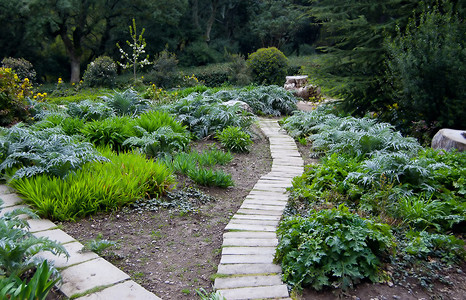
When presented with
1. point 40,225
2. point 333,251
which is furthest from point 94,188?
point 333,251

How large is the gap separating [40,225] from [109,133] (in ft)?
8.23

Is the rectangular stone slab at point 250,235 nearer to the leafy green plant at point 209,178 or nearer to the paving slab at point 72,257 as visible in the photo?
the paving slab at point 72,257

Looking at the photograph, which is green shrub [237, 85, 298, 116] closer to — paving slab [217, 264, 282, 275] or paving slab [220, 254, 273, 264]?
paving slab [220, 254, 273, 264]

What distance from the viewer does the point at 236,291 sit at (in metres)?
2.45

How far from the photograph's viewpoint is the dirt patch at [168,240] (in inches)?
104

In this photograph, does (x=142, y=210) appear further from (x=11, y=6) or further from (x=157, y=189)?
(x=11, y=6)

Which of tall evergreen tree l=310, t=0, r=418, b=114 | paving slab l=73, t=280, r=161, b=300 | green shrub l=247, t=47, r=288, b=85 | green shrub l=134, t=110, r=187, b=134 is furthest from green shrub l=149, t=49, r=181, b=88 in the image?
paving slab l=73, t=280, r=161, b=300

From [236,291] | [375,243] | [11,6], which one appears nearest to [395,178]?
[375,243]

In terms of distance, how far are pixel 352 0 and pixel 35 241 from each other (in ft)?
26.5

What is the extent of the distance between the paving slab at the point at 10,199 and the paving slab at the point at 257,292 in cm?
241

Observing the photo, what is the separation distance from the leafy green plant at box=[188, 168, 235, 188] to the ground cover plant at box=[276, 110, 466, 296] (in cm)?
86

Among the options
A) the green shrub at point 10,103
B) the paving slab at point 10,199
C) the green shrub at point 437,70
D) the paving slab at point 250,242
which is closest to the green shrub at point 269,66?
the green shrub at point 437,70

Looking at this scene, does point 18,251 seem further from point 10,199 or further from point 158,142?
point 158,142

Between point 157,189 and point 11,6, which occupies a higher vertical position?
point 11,6
